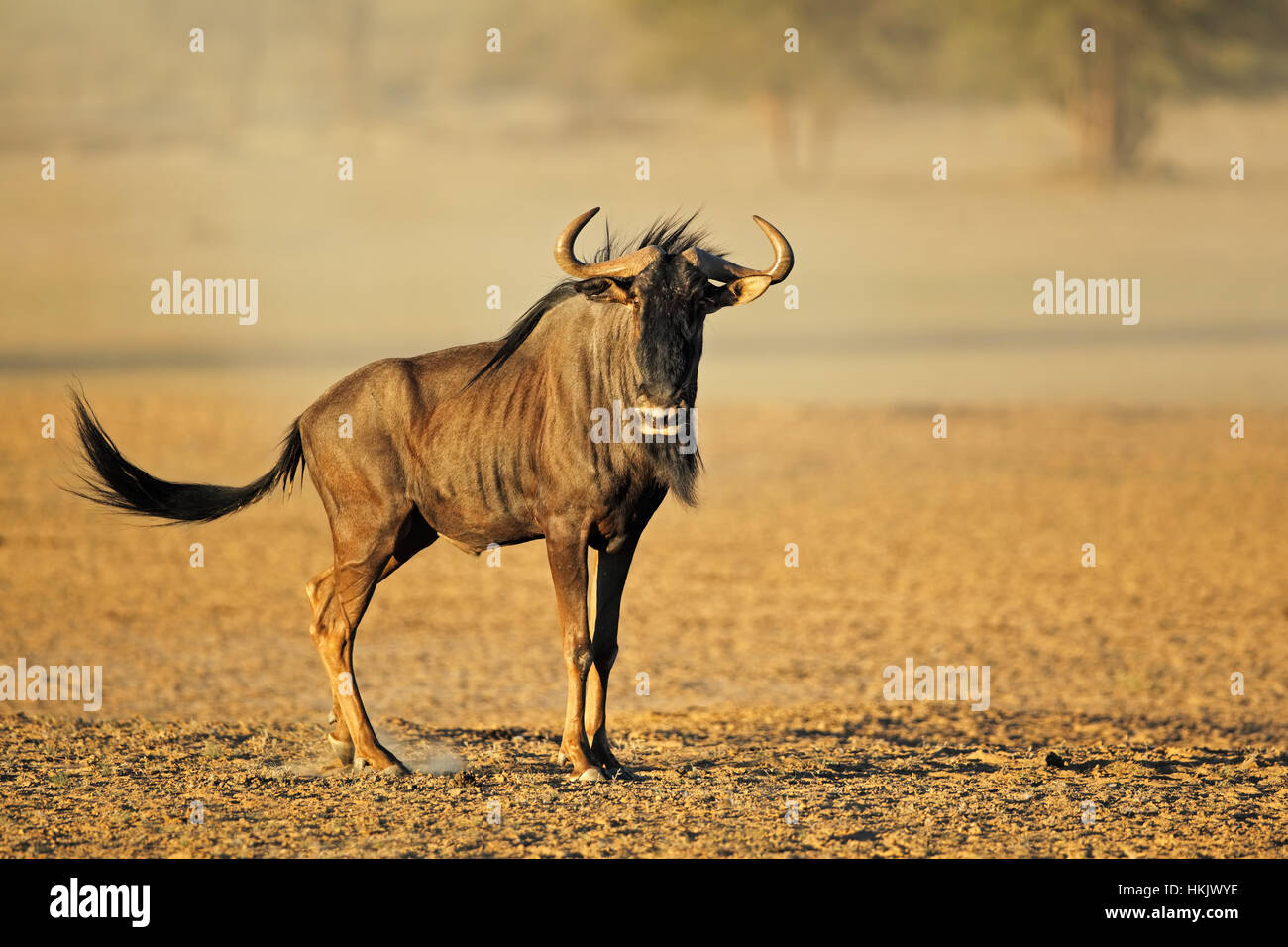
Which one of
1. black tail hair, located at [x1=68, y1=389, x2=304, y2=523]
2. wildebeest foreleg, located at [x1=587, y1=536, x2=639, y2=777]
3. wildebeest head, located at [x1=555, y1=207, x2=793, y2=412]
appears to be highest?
wildebeest head, located at [x1=555, y1=207, x2=793, y2=412]

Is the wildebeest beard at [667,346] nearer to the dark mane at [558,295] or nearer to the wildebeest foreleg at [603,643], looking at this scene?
the dark mane at [558,295]

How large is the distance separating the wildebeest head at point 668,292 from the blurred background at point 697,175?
25.9 meters

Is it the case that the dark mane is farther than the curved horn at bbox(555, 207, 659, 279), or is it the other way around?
the dark mane

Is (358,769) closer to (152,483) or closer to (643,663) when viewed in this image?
(152,483)

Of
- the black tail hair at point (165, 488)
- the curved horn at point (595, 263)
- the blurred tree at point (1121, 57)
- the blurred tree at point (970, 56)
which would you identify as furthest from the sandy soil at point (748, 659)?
the blurred tree at point (970, 56)

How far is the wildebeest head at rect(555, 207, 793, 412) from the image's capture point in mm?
8758

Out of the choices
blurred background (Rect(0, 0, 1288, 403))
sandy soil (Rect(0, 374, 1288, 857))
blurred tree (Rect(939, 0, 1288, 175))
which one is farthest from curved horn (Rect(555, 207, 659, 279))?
blurred tree (Rect(939, 0, 1288, 175))

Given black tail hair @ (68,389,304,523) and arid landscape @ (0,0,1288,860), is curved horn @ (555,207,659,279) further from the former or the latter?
black tail hair @ (68,389,304,523)

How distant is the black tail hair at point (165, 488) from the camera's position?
10.3 meters

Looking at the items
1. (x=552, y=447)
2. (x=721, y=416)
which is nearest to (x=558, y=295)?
(x=552, y=447)

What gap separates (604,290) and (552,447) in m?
0.92

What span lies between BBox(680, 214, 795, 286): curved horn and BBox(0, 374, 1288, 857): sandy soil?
2884 mm

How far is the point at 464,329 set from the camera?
4294cm
